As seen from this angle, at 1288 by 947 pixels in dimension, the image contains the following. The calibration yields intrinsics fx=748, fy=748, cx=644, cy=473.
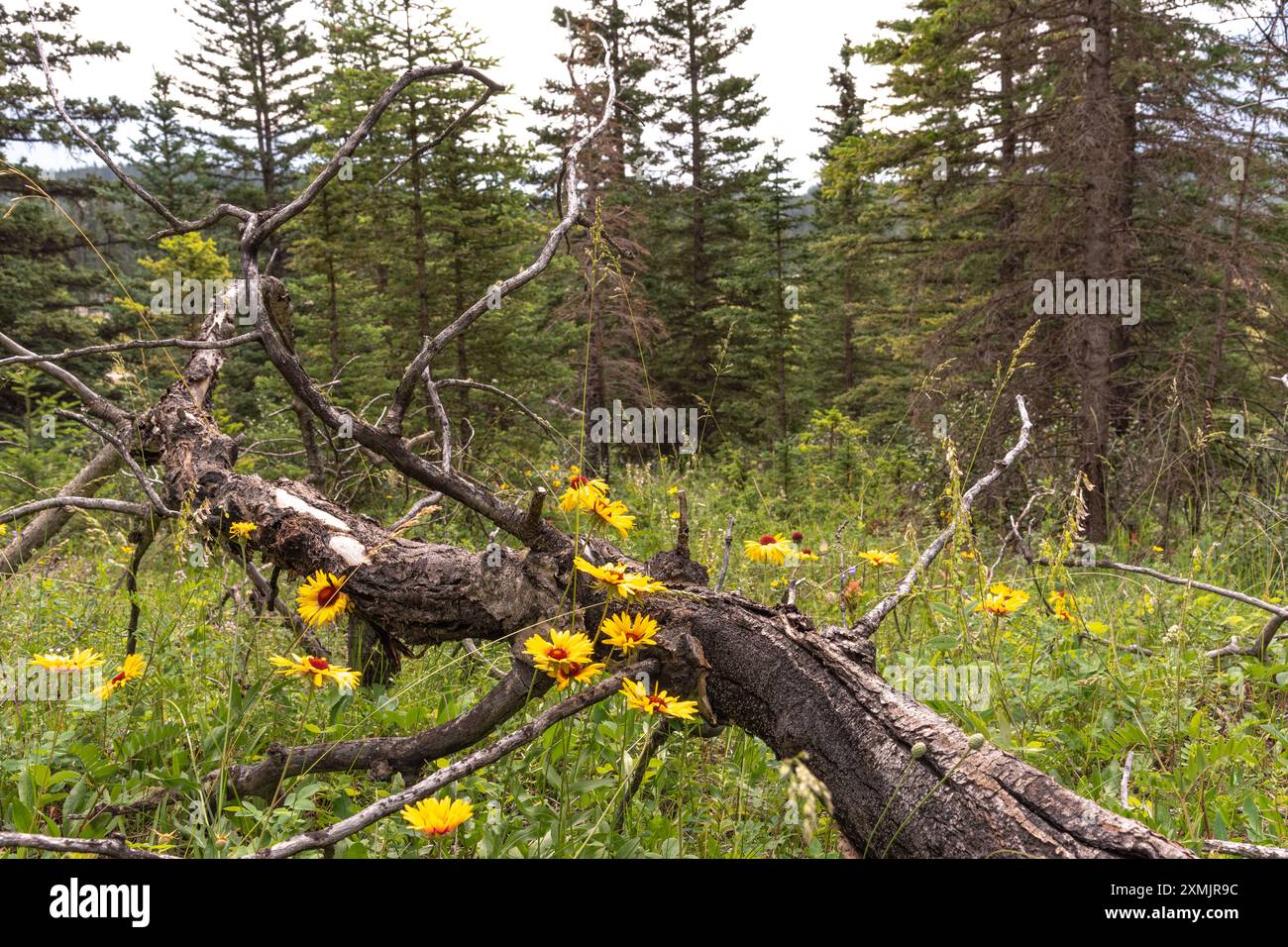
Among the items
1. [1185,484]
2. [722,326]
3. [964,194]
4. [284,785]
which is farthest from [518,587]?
[722,326]

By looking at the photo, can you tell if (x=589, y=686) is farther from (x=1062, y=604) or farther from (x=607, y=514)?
(x=1062, y=604)

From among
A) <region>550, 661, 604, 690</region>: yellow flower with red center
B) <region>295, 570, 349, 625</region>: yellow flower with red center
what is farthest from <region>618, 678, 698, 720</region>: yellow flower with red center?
<region>295, 570, 349, 625</region>: yellow flower with red center

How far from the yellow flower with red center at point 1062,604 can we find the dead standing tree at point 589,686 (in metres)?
0.87

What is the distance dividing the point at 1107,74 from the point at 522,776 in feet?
26.4

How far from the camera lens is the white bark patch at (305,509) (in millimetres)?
2273

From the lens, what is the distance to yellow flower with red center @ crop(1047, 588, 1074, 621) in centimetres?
265

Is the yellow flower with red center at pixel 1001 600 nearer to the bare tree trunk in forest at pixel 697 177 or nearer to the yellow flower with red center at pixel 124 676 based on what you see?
the yellow flower with red center at pixel 124 676

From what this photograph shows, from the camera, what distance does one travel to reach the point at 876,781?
1427 mm

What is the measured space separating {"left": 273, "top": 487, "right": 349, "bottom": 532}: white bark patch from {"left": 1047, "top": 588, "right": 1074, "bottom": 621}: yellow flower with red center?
7.98ft

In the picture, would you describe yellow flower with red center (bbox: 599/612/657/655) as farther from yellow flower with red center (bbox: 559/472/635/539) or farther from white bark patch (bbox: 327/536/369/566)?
white bark patch (bbox: 327/536/369/566)
